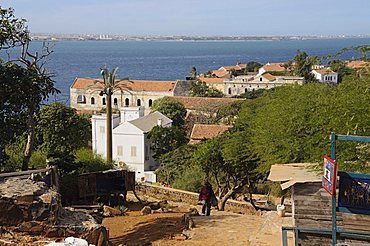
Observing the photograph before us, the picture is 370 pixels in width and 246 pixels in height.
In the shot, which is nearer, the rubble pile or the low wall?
the rubble pile

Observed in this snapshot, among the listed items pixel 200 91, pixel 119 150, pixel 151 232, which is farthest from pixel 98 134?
pixel 200 91

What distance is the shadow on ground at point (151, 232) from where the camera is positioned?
12.1m

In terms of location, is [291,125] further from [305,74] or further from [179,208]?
[305,74]

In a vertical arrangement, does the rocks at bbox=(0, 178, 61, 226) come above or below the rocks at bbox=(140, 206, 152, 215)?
above

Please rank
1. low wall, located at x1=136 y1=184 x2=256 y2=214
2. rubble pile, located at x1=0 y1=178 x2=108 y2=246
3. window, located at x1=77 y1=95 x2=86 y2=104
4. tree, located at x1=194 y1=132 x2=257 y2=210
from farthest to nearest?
window, located at x1=77 y1=95 x2=86 y2=104 < low wall, located at x1=136 y1=184 x2=256 y2=214 < tree, located at x1=194 y1=132 x2=257 y2=210 < rubble pile, located at x1=0 y1=178 x2=108 y2=246

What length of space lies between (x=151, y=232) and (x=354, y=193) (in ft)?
18.8

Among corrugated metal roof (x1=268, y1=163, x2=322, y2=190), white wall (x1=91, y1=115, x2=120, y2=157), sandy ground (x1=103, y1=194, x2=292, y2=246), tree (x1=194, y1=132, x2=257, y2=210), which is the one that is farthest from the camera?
white wall (x1=91, y1=115, x2=120, y2=157)

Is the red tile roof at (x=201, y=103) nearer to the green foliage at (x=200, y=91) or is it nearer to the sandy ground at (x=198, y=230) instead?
the green foliage at (x=200, y=91)

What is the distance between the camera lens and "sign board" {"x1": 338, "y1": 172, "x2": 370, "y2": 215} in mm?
8086

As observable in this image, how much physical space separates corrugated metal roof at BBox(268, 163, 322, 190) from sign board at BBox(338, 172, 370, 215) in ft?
2.73

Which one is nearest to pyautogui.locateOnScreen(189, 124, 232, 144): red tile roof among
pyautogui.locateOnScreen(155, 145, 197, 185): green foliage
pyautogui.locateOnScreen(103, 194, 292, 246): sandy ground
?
pyautogui.locateOnScreen(155, 145, 197, 185): green foliage

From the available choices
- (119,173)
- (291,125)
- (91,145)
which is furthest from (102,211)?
(91,145)

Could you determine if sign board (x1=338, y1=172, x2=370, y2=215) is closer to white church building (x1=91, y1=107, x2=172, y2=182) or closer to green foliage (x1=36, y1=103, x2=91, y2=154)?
green foliage (x1=36, y1=103, x2=91, y2=154)

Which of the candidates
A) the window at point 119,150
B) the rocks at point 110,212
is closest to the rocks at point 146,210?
the rocks at point 110,212
